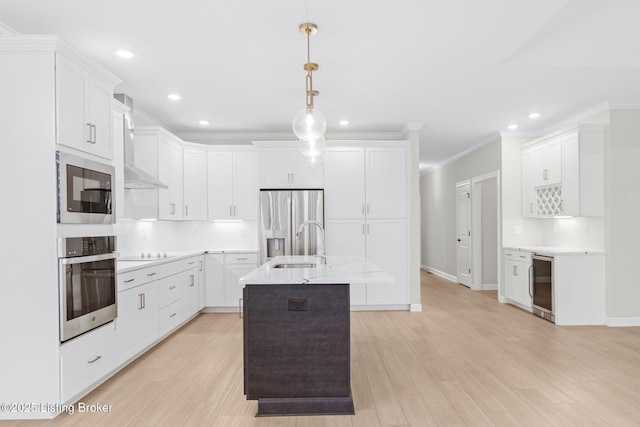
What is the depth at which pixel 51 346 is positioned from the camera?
2.32 meters

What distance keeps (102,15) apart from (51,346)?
216 centimetres

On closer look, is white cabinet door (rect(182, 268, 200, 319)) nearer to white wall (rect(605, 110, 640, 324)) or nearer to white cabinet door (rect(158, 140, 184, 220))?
white cabinet door (rect(158, 140, 184, 220))

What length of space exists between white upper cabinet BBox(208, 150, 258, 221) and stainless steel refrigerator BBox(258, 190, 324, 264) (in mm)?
407

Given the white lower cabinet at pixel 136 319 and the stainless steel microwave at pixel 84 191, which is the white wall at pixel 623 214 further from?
the stainless steel microwave at pixel 84 191

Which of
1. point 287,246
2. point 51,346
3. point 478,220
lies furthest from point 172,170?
point 478,220

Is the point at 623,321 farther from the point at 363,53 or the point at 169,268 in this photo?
the point at 169,268

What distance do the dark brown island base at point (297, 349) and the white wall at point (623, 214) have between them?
3.81 metres

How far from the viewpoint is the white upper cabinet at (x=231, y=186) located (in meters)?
5.43

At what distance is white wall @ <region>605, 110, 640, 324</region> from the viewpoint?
4438 millimetres

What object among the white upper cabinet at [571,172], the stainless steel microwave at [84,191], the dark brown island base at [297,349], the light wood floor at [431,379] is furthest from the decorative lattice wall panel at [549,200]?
the stainless steel microwave at [84,191]

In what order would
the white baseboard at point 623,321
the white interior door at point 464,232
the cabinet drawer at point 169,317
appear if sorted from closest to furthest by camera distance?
the cabinet drawer at point 169,317 → the white baseboard at point 623,321 → the white interior door at point 464,232

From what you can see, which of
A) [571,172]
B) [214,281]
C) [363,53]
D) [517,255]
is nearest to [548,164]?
[571,172]

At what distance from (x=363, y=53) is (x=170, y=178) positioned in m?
2.92

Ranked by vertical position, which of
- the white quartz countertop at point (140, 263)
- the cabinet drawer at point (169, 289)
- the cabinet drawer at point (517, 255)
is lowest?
the cabinet drawer at point (169, 289)
